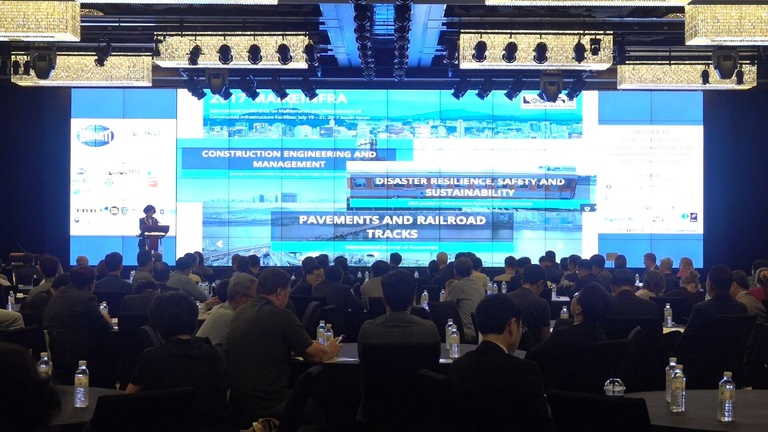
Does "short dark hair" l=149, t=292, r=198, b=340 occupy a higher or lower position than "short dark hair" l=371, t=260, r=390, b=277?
higher

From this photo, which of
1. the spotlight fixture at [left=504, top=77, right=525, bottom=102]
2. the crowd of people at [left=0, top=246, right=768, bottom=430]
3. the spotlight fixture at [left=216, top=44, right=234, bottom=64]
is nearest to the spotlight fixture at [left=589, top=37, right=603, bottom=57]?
the spotlight fixture at [left=504, top=77, right=525, bottom=102]

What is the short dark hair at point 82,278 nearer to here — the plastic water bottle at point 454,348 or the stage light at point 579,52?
the plastic water bottle at point 454,348

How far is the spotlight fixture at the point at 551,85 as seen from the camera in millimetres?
13641

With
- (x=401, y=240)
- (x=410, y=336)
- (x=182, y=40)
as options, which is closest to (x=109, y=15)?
(x=182, y=40)

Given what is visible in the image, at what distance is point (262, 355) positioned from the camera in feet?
16.1

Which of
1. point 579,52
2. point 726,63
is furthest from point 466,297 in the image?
A: point 726,63

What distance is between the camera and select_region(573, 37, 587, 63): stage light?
11391 millimetres

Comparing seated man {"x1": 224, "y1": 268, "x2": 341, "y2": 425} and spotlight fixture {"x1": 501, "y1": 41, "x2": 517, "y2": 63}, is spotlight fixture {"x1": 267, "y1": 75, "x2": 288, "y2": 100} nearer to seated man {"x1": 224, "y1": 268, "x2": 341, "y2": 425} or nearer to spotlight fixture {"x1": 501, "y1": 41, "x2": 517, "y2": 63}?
spotlight fixture {"x1": 501, "y1": 41, "x2": 517, "y2": 63}

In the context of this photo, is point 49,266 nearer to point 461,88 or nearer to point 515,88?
point 461,88

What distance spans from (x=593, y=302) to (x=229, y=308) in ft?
7.21

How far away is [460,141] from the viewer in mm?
16219

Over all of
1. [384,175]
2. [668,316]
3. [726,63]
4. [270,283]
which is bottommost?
[668,316]

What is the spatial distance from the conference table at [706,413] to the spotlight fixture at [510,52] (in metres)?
7.27

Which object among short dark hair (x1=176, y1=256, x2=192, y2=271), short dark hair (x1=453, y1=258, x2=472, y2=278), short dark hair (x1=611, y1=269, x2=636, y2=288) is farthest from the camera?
short dark hair (x1=176, y1=256, x2=192, y2=271)
